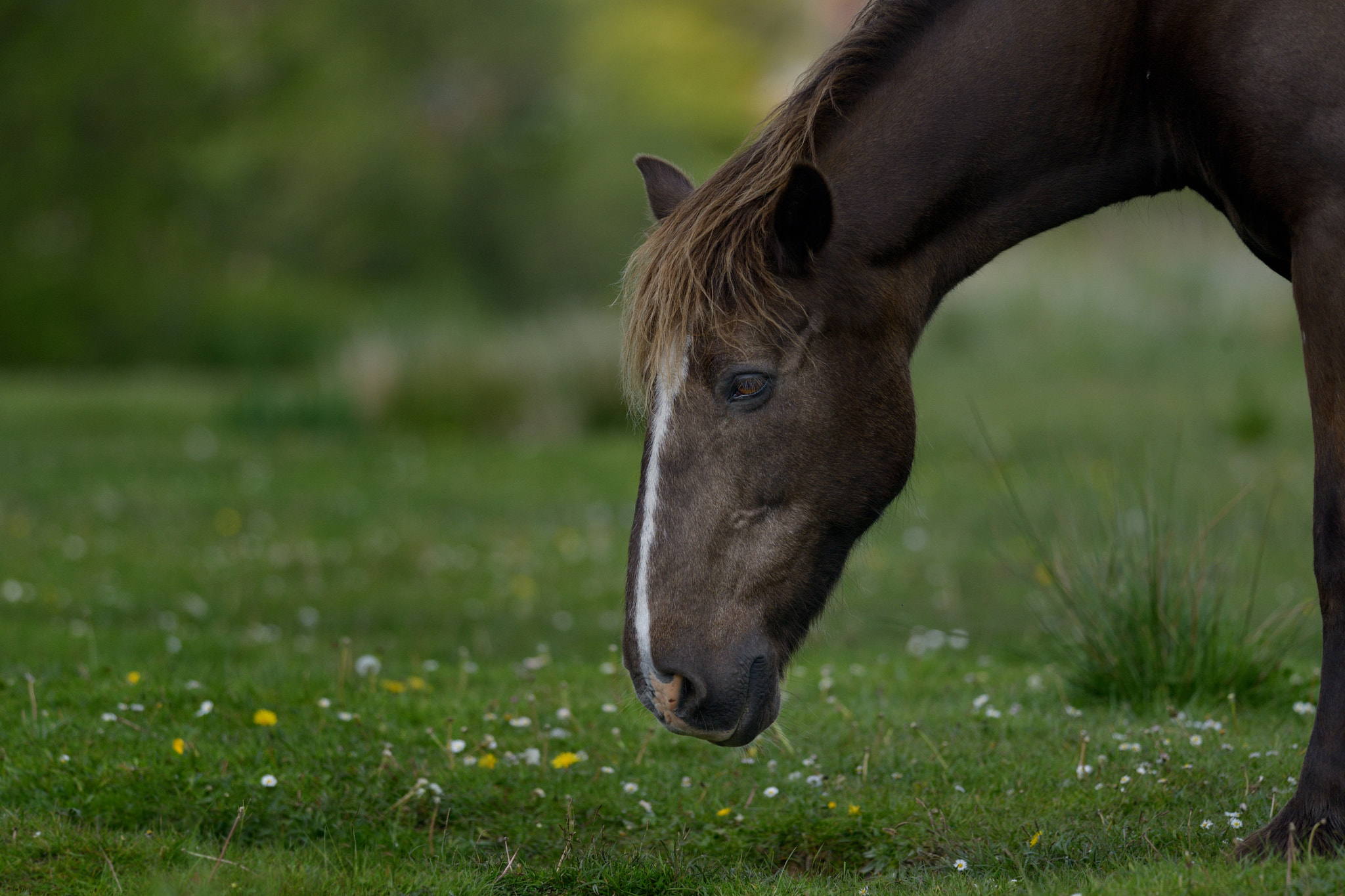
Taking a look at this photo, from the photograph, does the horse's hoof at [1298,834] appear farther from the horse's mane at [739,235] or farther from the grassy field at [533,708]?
the horse's mane at [739,235]

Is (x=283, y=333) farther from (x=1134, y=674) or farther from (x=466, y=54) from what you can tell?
(x=1134, y=674)

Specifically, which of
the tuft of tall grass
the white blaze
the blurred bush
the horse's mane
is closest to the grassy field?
the tuft of tall grass

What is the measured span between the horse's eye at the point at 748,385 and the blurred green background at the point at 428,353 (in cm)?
79

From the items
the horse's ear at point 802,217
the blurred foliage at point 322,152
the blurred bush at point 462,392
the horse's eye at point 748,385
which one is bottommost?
the horse's eye at point 748,385

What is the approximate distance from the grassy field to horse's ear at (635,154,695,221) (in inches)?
47.2

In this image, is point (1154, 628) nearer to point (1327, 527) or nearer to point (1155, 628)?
point (1155, 628)

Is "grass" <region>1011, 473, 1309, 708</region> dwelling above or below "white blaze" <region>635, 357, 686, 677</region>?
below

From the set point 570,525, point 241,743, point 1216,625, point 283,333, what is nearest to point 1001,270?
point 283,333

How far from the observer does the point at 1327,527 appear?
3096 millimetres

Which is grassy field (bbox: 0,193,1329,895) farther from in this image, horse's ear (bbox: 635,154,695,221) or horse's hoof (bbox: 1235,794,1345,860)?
horse's ear (bbox: 635,154,695,221)

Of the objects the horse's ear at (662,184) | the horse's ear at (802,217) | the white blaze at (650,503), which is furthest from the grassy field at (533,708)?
the horse's ear at (662,184)

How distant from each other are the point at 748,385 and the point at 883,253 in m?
0.54

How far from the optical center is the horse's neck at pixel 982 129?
3.50m

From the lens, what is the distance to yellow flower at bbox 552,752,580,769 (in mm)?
4254
